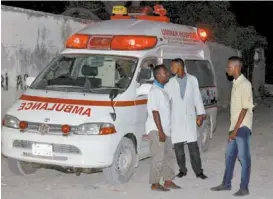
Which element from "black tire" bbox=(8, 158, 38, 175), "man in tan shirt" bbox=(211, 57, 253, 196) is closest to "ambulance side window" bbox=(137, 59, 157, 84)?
"man in tan shirt" bbox=(211, 57, 253, 196)

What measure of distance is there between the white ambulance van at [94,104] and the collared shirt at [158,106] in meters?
0.45

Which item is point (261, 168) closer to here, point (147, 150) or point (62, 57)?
point (147, 150)

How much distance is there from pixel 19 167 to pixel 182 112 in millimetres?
2437

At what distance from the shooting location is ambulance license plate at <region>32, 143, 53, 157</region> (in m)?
6.43

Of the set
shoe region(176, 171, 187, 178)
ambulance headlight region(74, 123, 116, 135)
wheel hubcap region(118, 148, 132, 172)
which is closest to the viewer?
ambulance headlight region(74, 123, 116, 135)

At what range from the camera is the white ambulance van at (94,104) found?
21.0 ft

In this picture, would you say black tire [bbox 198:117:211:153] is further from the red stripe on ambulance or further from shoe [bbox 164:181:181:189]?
the red stripe on ambulance

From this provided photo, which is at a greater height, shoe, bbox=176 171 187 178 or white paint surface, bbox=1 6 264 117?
white paint surface, bbox=1 6 264 117

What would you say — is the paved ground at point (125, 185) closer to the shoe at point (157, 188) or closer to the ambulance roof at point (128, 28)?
the shoe at point (157, 188)

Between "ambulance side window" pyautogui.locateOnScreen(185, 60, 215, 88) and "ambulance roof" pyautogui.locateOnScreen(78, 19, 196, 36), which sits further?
"ambulance side window" pyautogui.locateOnScreen(185, 60, 215, 88)

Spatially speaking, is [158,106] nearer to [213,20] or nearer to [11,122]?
[11,122]

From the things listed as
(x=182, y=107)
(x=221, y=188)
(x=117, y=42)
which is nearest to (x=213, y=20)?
(x=117, y=42)

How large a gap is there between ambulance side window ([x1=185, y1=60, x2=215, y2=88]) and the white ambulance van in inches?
18.6

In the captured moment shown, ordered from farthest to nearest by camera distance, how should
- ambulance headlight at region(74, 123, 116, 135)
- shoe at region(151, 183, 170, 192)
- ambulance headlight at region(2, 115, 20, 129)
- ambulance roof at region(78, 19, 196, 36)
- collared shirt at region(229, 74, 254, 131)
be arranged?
ambulance roof at region(78, 19, 196, 36), ambulance headlight at region(2, 115, 20, 129), shoe at region(151, 183, 170, 192), ambulance headlight at region(74, 123, 116, 135), collared shirt at region(229, 74, 254, 131)
